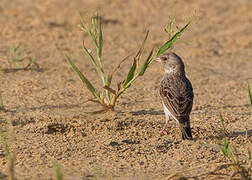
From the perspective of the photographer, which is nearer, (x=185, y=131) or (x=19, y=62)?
(x=185, y=131)

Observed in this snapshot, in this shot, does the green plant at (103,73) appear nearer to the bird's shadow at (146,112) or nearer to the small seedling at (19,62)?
the bird's shadow at (146,112)

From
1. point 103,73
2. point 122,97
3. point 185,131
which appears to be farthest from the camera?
point 122,97

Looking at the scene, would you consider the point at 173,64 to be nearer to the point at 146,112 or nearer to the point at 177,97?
the point at 146,112

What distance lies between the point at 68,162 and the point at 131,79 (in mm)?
1670

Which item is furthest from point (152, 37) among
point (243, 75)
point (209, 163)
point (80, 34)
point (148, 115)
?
point (209, 163)

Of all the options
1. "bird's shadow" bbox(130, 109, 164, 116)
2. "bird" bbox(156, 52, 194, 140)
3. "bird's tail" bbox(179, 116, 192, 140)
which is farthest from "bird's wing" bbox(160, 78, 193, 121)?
"bird's shadow" bbox(130, 109, 164, 116)

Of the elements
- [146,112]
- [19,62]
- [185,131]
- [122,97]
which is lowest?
[185,131]

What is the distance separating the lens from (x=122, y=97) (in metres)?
8.10

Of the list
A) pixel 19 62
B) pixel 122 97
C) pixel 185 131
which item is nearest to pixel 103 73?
pixel 122 97

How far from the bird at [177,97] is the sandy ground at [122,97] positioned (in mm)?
208

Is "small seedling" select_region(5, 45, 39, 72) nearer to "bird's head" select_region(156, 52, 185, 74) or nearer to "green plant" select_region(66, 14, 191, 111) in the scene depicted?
"green plant" select_region(66, 14, 191, 111)

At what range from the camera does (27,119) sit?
6785 mm

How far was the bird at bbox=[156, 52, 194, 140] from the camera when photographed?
6383mm

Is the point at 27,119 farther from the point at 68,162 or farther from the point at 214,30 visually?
the point at 214,30
